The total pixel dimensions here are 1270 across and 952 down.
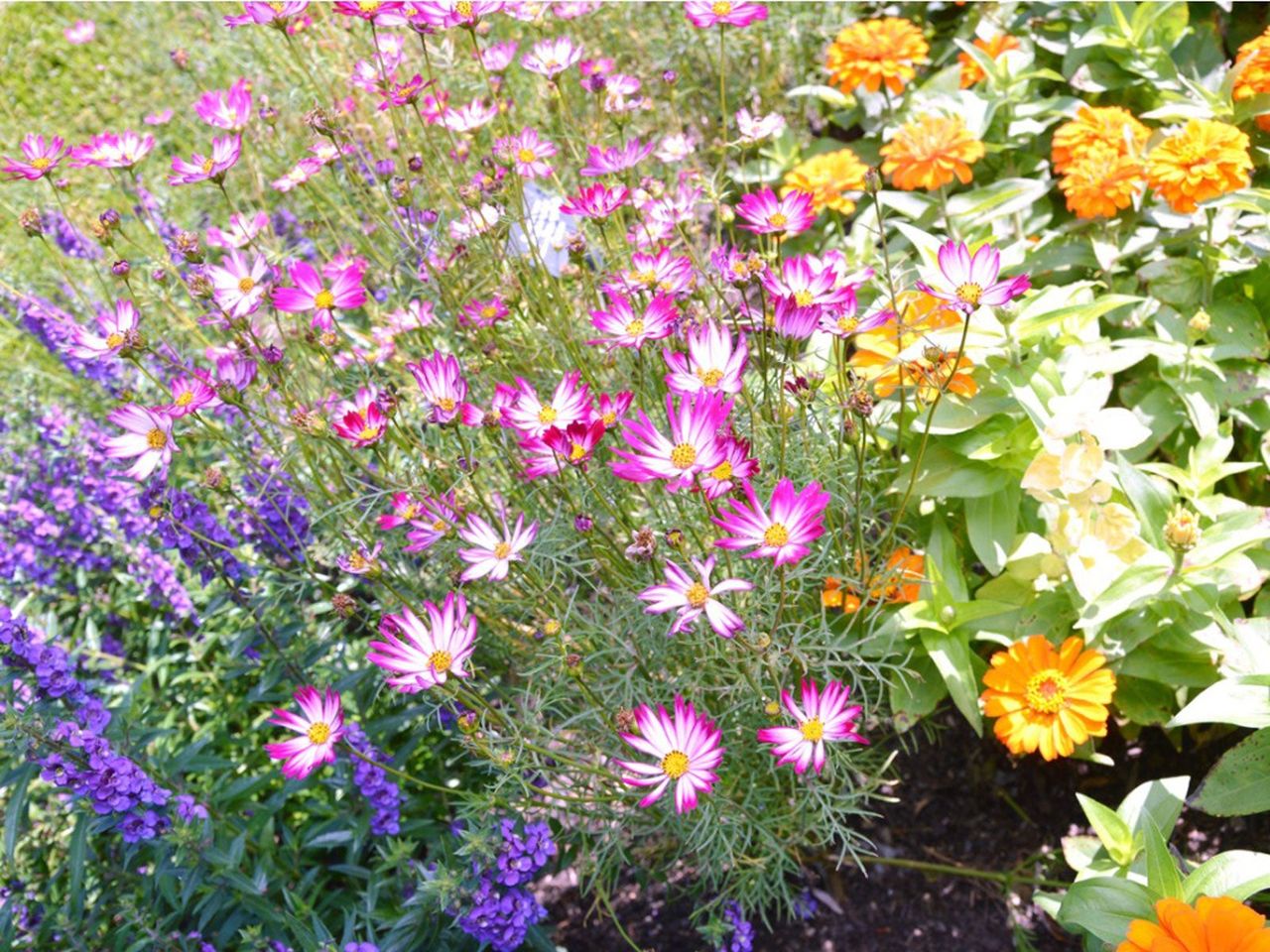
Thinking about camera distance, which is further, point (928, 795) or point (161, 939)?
point (928, 795)

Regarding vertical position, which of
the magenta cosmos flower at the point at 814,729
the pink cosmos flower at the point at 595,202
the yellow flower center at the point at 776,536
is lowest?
the magenta cosmos flower at the point at 814,729

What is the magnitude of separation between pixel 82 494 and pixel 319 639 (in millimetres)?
831

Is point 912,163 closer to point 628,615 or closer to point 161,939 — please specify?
point 628,615

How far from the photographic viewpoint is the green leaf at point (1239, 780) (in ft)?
4.91

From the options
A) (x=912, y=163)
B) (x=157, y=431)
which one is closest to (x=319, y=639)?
(x=157, y=431)

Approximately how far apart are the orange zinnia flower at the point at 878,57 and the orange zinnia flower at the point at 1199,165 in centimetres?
73

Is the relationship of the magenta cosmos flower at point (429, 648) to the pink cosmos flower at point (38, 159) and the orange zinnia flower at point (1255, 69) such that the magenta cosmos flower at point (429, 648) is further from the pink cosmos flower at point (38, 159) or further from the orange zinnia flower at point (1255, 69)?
the orange zinnia flower at point (1255, 69)

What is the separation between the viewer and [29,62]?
521 cm

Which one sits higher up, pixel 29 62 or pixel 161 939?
pixel 29 62

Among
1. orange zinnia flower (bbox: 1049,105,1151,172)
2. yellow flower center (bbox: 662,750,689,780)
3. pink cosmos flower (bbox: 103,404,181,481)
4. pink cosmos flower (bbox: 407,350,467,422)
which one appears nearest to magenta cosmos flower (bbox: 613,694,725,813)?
yellow flower center (bbox: 662,750,689,780)

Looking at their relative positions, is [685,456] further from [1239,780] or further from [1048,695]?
[1239,780]

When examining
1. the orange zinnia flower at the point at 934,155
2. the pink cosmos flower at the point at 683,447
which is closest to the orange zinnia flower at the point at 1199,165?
the orange zinnia flower at the point at 934,155

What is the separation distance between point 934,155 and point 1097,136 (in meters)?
0.30

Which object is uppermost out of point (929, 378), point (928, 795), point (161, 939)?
point (929, 378)
